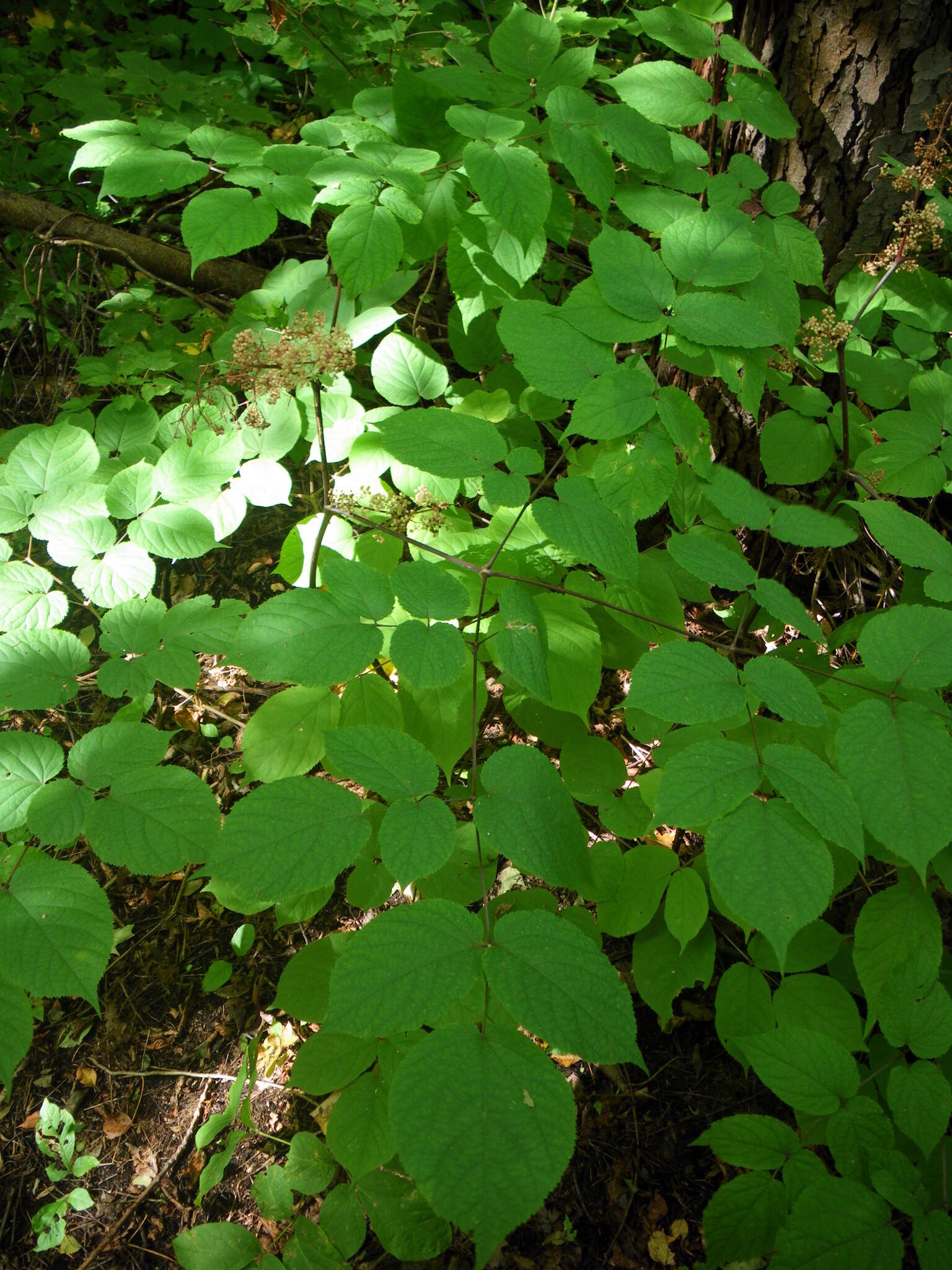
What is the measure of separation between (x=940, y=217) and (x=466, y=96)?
1.19 metres

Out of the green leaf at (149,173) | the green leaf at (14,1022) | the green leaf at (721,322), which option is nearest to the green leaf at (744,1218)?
the green leaf at (14,1022)

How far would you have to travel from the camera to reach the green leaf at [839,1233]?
3.70ft

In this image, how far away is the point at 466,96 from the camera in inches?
61.1

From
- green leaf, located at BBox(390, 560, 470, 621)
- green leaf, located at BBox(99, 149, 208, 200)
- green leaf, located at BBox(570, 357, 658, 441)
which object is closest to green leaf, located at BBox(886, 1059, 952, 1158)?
green leaf, located at BBox(390, 560, 470, 621)

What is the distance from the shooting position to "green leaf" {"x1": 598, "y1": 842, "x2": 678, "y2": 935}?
158cm

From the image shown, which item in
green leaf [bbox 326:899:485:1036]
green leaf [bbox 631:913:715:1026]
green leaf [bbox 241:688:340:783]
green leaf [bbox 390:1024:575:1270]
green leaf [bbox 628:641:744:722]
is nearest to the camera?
green leaf [bbox 390:1024:575:1270]

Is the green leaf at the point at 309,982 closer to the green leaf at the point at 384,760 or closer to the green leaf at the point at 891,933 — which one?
the green leaf at the point at 384,760

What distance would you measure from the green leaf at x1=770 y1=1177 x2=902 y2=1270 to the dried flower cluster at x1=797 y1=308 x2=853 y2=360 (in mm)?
1726

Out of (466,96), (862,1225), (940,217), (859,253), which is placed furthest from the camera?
(859,253)

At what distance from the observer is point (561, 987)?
91cm

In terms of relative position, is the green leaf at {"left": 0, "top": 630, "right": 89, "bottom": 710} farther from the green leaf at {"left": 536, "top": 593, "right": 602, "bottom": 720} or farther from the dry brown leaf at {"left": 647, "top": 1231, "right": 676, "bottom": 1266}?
the dry brown leaf at {"left": 647, "top": 1231, "right": 676, "bottom": 1266}

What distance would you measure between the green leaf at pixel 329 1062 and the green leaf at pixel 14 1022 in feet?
1.69

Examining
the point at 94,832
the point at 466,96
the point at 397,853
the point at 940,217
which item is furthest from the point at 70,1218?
the point at 940,217

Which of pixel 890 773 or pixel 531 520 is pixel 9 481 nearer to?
pixel 531 520
